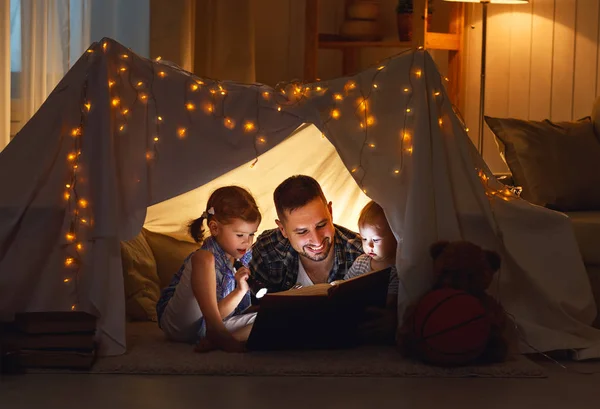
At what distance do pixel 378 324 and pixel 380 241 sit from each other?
0.30 metres

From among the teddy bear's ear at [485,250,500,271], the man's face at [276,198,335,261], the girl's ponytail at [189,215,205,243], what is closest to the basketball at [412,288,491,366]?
the teddy bear's ear at [485,250,500,271]

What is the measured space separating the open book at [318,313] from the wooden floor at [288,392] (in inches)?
8.3

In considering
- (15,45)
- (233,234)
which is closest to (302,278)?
(233,234)

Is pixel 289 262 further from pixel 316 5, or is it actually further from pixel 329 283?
pixel 316 5

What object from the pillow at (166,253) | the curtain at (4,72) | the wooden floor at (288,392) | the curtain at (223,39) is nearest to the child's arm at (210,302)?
the wooden floor at (288,392)

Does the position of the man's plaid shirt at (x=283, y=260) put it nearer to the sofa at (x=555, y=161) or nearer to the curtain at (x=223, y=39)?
the sofa at (x=555, y=161)

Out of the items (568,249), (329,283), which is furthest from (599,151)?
(329,283)

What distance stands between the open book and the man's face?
0.26 metres

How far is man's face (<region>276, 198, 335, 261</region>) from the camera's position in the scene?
3201 millimetres

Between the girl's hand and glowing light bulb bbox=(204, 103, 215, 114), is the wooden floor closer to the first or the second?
the girl's hand

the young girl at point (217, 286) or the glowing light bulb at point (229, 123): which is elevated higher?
the glowing light bulb at point (229, 123)

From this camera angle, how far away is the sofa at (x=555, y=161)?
3.79 metres

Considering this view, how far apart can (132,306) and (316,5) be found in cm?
201

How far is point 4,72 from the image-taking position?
3740mm
